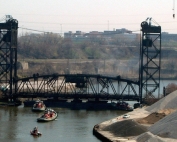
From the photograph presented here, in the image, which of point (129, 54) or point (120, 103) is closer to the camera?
point (120, 103)

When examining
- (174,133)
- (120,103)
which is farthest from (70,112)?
(174,133)

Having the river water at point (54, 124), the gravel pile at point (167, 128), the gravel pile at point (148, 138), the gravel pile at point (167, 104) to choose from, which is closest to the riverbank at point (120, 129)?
the river water at point (54, 124)

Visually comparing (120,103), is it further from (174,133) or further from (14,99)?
(174,133)

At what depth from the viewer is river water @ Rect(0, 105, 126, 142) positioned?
38.5m

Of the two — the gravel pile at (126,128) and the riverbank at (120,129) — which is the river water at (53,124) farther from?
the gravel pile at (126,128)

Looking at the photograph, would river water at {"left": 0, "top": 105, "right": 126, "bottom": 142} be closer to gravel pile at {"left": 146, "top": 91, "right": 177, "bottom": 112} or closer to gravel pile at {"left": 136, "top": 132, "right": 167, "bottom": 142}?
gravel pile at {"left": 146, "top": 91, "right": 177, "bottom": 112}

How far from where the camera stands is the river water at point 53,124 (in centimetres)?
3850

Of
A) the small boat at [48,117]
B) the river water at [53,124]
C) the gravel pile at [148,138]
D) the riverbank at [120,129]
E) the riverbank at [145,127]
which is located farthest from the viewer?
the small boat at [48,117]

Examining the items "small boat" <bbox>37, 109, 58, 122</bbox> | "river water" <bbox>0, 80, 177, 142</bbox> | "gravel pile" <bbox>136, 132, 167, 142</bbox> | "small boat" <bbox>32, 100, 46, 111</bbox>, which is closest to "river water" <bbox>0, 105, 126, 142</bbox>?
"river water" <bbox>0, 80, 177, 142</bbox>

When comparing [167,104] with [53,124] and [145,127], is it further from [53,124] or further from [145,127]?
[145,127]

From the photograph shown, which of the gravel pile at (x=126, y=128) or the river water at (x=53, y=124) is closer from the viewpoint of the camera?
the gravel pile at (x=126, y=128)

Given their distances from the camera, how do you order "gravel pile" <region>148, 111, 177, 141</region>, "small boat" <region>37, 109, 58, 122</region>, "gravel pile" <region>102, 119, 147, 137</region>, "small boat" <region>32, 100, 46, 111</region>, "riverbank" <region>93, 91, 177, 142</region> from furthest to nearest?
"small boat" <region>32, 100, 46, 111</region> < "small boat" <region>37, 109, 58, 122</region> < "gravel pile" <region>102, 119, 147, 137</region> < "riverbank" <region>93, 91, 177, 142</region> < "gravel pile" <region>148, 111, 177, 141</region>

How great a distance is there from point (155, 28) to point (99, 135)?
65.2 ft

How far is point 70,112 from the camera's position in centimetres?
5109
